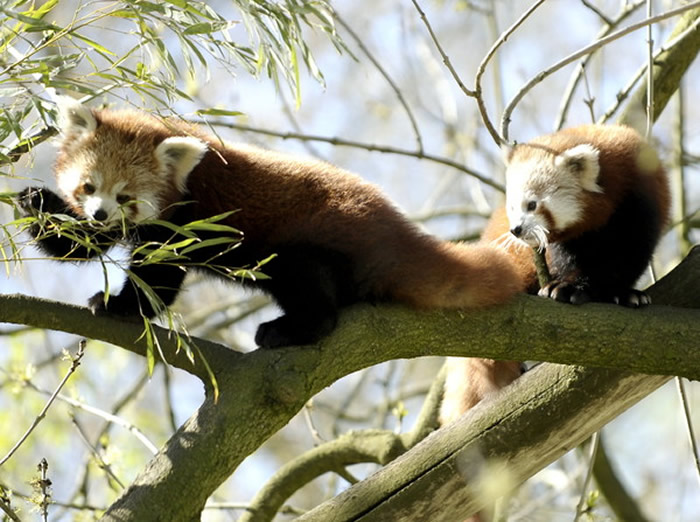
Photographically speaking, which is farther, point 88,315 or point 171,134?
point 171,134

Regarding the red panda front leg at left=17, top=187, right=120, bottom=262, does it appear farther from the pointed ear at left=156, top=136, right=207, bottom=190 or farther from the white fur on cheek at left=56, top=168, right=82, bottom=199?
the pointed ear at left=156, top=136, right=207, bottom=190

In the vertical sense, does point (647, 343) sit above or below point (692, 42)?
below

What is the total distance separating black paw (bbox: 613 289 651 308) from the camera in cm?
289

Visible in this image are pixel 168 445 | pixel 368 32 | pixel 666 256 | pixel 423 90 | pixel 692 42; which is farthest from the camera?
pixel 423 90

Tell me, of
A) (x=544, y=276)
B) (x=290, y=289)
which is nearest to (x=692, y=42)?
(x=544, y=276)

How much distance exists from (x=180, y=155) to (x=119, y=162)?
0.23m

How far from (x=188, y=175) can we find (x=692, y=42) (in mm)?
2174

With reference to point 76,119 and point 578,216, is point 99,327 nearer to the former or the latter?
point 76,119

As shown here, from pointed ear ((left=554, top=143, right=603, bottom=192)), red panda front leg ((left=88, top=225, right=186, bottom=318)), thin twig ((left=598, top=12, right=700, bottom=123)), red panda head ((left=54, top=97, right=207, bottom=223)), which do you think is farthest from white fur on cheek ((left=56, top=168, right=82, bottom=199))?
thin twig ((left=598, top=12, right=700, bottom=123))

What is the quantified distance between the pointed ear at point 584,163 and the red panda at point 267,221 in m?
0.55

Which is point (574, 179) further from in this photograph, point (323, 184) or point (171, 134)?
point (171, 134)

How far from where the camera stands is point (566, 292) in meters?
3.03

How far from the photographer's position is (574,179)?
3.49 meters

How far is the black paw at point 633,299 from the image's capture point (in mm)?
2891
